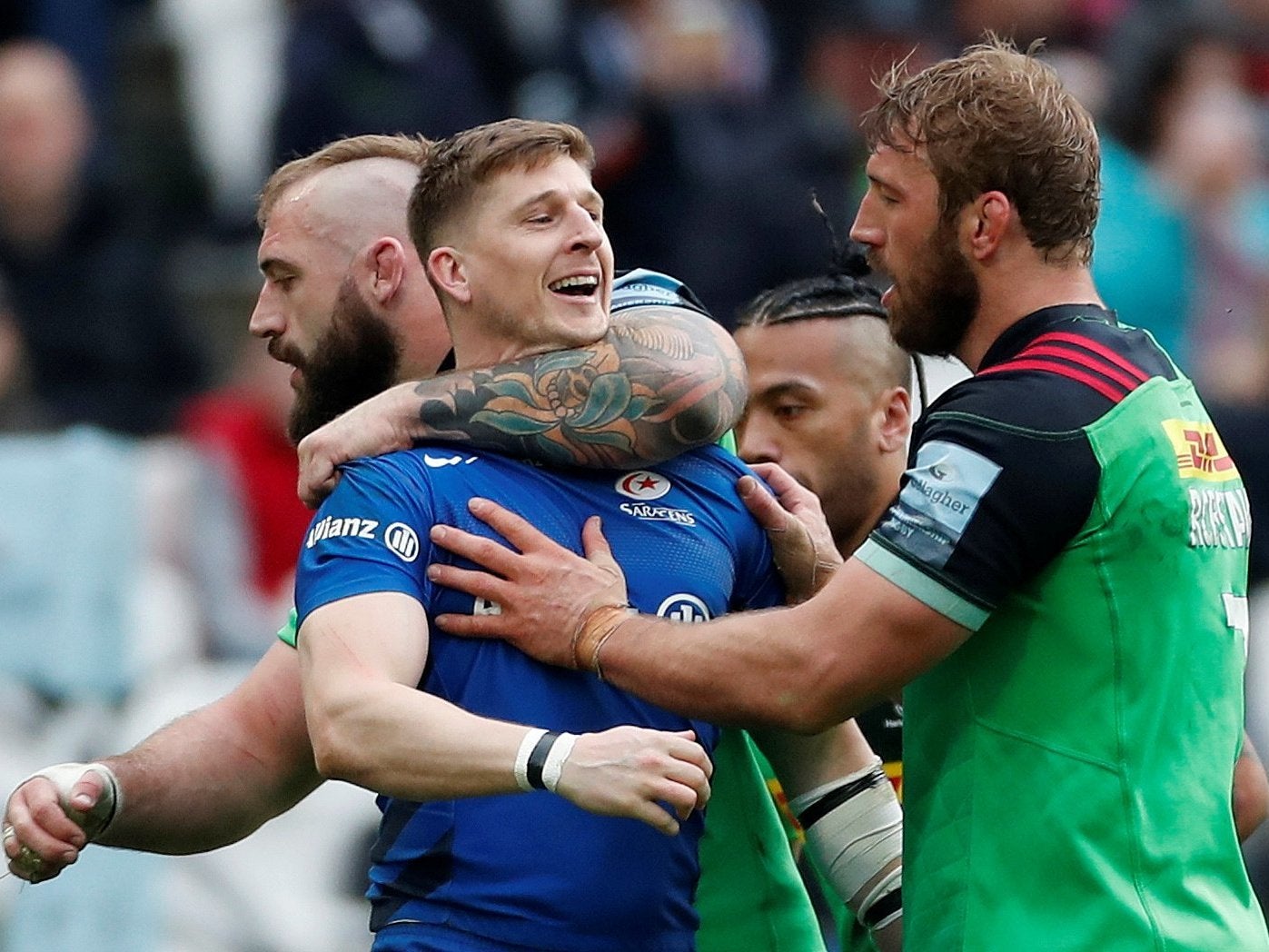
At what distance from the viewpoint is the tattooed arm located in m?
4.20

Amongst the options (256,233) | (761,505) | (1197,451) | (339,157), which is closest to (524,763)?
(761,505)

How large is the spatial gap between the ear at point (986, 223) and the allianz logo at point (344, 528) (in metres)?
1.20

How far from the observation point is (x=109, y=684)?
7.61m

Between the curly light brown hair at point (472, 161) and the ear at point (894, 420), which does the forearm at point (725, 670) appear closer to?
the curly light brown hair at point (472, 161)

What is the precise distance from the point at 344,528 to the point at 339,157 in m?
1.07

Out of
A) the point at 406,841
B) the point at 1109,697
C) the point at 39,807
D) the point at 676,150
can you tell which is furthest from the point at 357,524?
the point at 676,150

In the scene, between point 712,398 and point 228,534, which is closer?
point 712,398

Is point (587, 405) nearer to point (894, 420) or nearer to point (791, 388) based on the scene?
point (791, 388)

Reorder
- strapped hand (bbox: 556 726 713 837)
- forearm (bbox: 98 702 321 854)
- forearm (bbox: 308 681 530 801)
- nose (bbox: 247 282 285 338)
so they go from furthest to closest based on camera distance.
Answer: nose (bbox: 247 282 285 338)
forearm (bbox: 98 702 321 854)
forearm (bbox: 308 681 530 801)
strapped hand (bbox: 556 726 713 837)

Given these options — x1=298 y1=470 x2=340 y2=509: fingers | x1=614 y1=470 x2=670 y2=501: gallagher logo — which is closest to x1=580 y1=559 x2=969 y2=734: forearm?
x1=614 y1=470 x2=670 y2=501: gallagher logo

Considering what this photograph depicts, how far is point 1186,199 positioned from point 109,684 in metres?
4.79

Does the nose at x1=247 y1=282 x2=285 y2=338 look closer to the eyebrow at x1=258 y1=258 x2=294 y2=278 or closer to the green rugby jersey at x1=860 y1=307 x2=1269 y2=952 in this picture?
the eyebrow at x1=258 y1=258 x2=294 y2=278

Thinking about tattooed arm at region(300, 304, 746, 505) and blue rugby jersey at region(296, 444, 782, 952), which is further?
tattooed arm at region(300, 304, 746, 505)

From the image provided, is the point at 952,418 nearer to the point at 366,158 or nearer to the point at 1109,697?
the point at 1109,697
